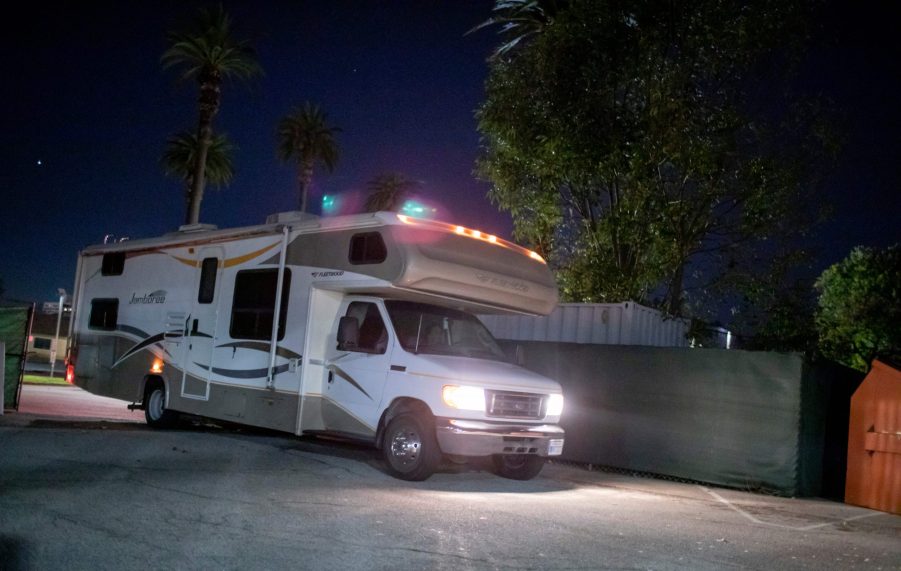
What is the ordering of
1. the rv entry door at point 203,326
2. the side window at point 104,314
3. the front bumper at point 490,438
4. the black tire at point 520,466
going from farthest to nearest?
the side window at point 104,314 → the rv entry door at point 203,326 → the black tire at point 520,466 → the front bumper at point 490,438

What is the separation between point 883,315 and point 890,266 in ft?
3.67

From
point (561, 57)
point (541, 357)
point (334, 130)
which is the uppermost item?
point (334, 130)

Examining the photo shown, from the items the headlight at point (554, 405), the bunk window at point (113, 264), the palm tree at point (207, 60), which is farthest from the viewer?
the palm tree at point (207, 60)

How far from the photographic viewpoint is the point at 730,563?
6539mm

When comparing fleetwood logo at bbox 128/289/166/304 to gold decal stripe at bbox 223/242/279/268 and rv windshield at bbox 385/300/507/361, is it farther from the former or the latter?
rv windshield at bbox 385/300/507/361

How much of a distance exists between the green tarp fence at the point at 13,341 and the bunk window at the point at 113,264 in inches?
56.2

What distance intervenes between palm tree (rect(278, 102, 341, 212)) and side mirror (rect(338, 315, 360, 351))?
119 feet

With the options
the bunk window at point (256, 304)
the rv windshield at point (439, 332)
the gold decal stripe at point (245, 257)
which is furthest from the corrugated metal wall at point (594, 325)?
the gold decal stripe at point (245, 257)

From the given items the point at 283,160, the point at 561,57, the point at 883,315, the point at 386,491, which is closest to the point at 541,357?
the point at 386,491

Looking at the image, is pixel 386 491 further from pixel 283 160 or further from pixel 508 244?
pixel 283 160

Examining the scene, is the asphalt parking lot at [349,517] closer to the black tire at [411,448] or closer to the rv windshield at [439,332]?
the black tire at [411,448]

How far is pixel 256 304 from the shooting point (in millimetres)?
11836

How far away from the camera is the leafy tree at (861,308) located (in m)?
17.8

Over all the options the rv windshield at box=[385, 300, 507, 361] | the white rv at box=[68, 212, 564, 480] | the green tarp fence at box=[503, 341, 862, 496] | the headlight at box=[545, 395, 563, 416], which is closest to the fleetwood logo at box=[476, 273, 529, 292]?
the white rv at box=[68, 212, 564, 480]
